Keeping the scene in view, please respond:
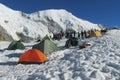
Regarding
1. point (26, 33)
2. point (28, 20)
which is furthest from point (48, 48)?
point (28, 20)

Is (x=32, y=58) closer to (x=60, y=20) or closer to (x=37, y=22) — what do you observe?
(x=37, y=22)

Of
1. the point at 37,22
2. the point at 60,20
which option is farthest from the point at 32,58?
the point at 60,20

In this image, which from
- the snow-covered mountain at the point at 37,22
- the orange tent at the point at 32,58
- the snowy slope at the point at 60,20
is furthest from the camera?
the snowy slope at the point at 60,20

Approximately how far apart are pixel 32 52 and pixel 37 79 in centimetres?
672

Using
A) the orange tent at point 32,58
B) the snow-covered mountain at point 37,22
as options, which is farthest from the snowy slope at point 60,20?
the orange tent at point 32,58

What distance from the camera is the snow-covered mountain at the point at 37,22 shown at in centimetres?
10956

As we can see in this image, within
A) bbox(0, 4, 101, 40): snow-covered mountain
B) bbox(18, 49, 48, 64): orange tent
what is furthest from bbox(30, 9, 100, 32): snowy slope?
bbox(18, 49, 48, 64): orange tent

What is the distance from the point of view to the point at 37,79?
44.6 ft

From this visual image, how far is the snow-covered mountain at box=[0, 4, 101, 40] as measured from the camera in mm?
109562

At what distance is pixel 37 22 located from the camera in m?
136

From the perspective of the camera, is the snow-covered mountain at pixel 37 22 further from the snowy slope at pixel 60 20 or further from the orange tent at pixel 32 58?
the orange tent at pixel 32 58

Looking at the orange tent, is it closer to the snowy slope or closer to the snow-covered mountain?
the snow-covered mountain

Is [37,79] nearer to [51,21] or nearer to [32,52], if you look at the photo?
[32,52]

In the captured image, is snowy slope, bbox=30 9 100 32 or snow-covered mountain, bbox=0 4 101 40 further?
snowy slope, bbox=30 9 100 32
